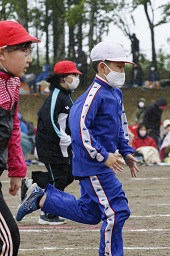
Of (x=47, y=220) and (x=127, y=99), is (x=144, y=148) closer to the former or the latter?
(x=47, y=220)

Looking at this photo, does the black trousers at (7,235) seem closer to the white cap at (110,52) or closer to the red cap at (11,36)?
the red cap at (11,36)

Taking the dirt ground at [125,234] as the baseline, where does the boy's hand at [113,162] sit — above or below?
above

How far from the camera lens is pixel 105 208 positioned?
23.7 feet

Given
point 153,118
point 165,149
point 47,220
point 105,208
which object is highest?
point 105,208

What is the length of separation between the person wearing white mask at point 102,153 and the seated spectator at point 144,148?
1175 cm

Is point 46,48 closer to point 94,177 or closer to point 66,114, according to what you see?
point 66,114

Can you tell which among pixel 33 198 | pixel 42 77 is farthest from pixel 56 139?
pixel 42 77

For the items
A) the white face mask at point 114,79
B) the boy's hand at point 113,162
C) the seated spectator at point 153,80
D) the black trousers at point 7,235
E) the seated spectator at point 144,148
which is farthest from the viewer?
the seated spectator at point 153,80

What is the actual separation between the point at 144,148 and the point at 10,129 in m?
13.5

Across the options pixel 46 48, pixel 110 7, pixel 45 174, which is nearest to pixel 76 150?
pixel 45 174

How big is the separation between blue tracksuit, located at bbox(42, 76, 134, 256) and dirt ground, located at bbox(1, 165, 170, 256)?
0.80 metres

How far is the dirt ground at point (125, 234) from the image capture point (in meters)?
8.21

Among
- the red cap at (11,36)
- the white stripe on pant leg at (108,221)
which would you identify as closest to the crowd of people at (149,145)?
the white stripe on pant leg at (108,221)

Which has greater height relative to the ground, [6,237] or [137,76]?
[6,237]
